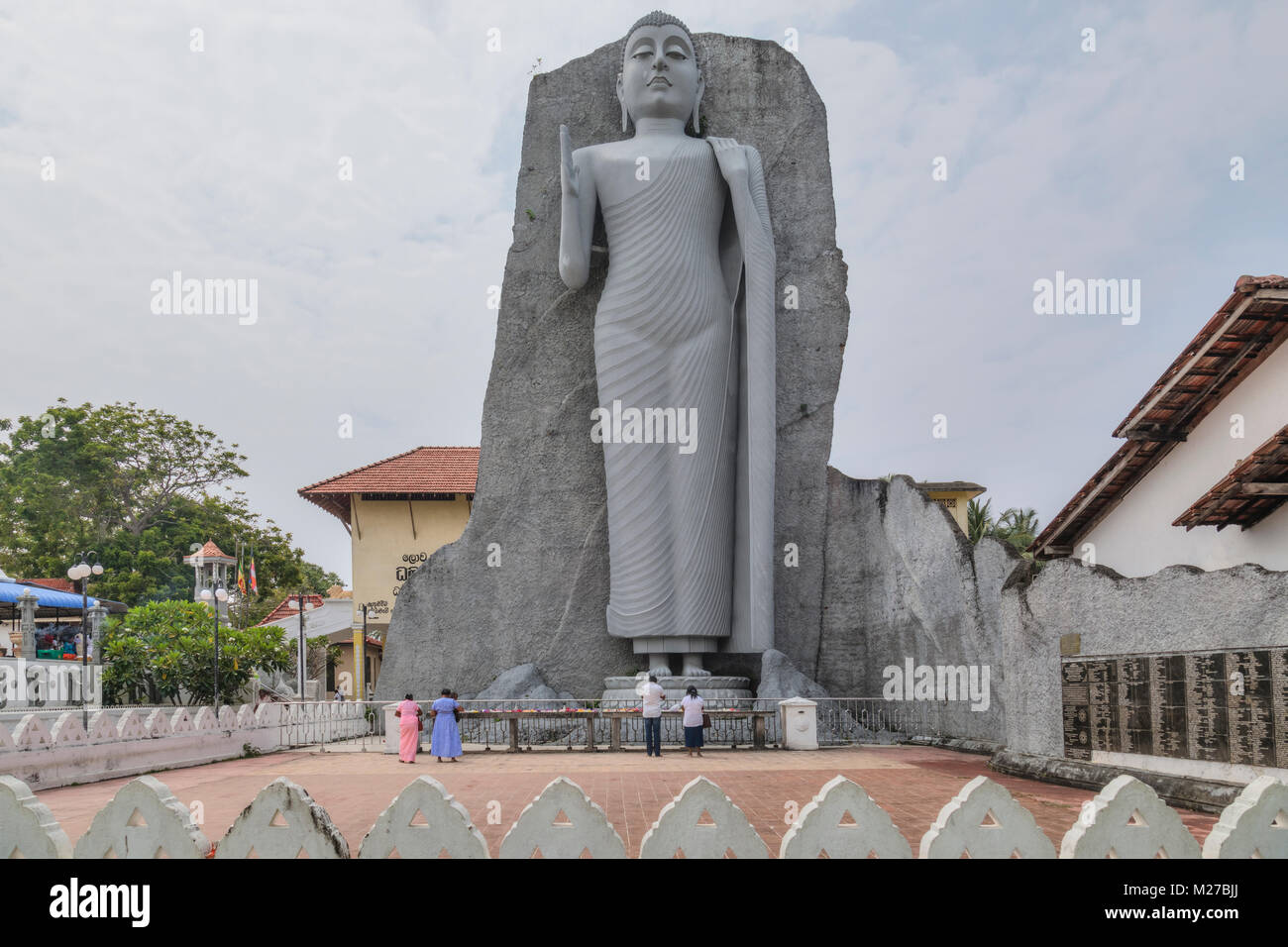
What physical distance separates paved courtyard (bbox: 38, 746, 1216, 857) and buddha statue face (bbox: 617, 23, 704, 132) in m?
10.3

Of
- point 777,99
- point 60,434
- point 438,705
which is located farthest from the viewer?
point 60,434

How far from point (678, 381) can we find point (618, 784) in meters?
8.25

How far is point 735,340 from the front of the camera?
58.7ft

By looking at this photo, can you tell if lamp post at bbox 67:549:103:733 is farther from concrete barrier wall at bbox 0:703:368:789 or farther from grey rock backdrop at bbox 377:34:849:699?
grey rock backdrop at bbox 377:34:849:699

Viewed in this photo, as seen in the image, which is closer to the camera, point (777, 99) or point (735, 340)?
point (735, 340)

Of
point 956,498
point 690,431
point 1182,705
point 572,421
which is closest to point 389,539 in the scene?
point 572,421

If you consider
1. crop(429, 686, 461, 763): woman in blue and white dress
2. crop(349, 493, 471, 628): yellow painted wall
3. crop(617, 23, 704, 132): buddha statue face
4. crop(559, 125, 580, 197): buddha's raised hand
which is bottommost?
crop(429, 686, 461, 763): woman in blue and white dress

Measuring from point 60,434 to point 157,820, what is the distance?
35.6m

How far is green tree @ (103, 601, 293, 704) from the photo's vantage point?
22062 millimetres

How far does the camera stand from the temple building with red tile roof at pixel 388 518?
2983 cm

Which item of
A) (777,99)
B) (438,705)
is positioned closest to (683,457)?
(438,705)

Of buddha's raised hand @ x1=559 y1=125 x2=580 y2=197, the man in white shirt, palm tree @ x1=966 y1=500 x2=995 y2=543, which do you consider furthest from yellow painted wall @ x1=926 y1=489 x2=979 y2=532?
the man in white shirt
